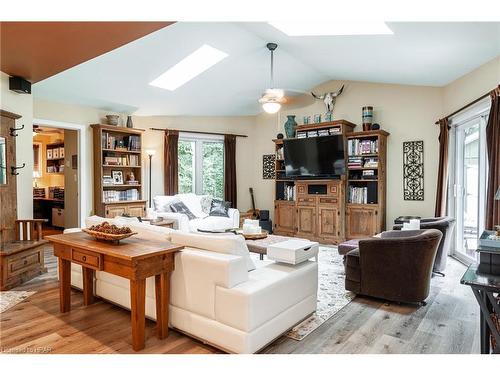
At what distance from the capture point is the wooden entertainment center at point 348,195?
19.3ft

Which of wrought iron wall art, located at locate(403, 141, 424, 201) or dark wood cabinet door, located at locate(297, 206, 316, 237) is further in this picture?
dark wood cabinet door, located at locate(297, 206, 316, 237)

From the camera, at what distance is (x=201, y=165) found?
7.59 meters

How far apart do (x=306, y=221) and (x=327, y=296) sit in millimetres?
3121

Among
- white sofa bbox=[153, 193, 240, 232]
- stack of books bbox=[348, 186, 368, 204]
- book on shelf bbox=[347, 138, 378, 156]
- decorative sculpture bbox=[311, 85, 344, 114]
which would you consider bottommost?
white sofa bbox=[153, 193, 240, 232]

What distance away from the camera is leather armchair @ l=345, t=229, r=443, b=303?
308cm

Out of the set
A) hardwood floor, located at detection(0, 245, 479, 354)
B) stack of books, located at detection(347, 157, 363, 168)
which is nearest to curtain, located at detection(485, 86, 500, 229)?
hardwood floor, located at detection(0, 245, 479, 354)

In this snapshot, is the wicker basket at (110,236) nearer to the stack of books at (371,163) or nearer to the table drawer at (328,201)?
the table drawer at (328,201)

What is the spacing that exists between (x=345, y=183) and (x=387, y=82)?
75.5 inches

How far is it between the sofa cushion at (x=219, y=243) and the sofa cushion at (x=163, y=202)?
374 centimetres

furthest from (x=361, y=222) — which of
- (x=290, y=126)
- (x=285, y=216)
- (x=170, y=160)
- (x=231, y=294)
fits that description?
(x=231, y=294)

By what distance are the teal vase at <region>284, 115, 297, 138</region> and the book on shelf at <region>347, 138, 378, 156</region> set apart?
1.23m

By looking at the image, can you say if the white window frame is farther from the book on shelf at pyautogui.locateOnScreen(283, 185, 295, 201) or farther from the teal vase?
the book on shelf at pyautogui.locateOnScreen(283, 185, 295, 201)

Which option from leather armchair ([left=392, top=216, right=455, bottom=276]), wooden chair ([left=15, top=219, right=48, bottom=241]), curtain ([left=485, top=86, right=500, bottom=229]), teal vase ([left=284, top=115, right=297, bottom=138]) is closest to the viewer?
curtain ([left=485, top=86, right=500, bottom=229])
